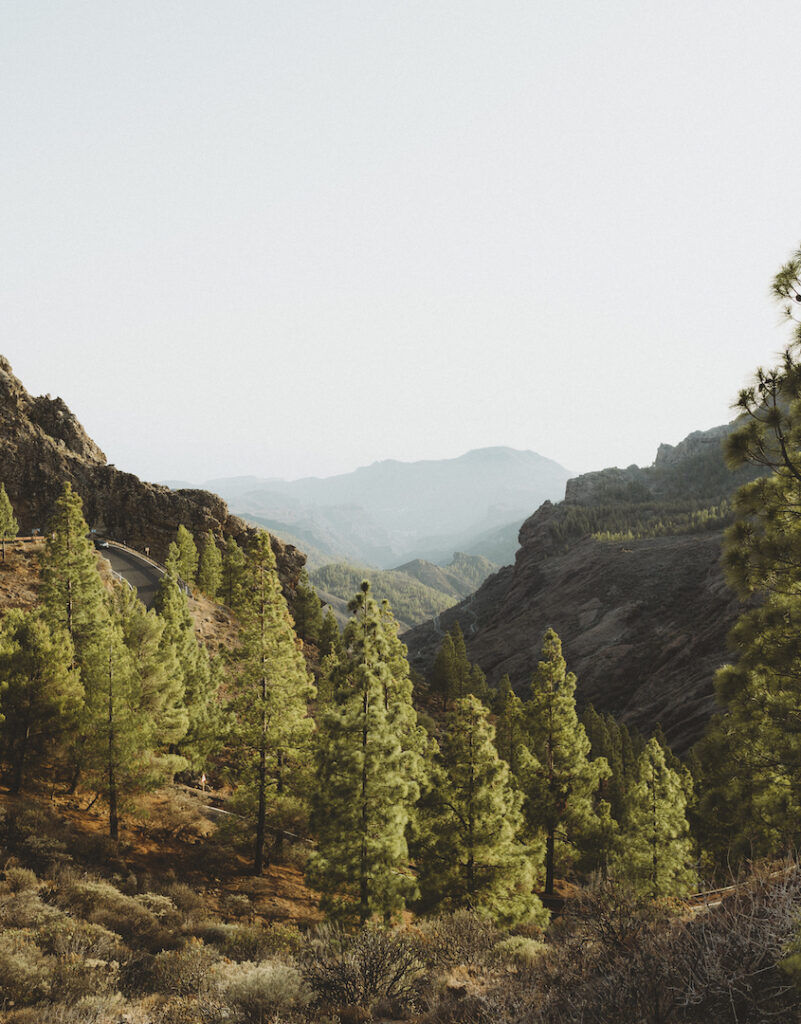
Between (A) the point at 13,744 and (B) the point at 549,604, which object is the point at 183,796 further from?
(B) the point at 549,604

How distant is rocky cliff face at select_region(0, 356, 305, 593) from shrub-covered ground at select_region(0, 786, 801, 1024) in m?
75.8

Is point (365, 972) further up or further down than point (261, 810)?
further up

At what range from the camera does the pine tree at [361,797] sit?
1747 cm

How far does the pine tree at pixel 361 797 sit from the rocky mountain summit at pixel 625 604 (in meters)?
25.8

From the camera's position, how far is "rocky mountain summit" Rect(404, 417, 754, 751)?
73.3 metres

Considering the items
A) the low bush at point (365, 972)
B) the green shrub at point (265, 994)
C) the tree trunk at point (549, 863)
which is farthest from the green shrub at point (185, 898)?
the tree trunk at point (549, 863)

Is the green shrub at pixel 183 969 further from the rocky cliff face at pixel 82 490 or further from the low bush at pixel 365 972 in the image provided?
the rocky cliff face at pixel 82 490

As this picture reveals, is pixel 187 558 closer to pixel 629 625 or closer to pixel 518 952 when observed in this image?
pixel 629 625

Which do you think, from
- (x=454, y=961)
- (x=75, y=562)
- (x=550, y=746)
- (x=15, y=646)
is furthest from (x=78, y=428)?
(x=454, y=961)

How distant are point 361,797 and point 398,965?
23.7 feet

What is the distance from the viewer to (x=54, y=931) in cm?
1214

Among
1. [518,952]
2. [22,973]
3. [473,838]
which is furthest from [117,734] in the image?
[518,952]

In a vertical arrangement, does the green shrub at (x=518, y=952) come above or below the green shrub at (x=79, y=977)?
below

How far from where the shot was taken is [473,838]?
63.8ft
